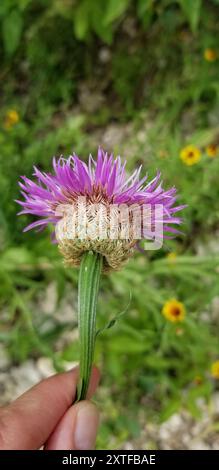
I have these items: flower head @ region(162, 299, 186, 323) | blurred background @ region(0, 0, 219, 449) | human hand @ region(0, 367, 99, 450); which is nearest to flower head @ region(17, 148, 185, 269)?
human hand @ region(0, 367, 99, 450)

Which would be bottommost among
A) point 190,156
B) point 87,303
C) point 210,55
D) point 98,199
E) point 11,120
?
point 87,303

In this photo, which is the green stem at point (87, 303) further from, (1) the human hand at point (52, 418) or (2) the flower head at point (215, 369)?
(2) the flower head at point (215, 369)

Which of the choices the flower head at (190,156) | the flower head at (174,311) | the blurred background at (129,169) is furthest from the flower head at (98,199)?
the flower head at (190,156)

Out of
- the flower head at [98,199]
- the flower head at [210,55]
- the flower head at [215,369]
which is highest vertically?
the flower head at [210,55]

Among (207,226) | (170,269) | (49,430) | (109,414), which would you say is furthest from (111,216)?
(207,226)

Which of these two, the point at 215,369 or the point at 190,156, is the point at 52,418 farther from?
the point at 190,156

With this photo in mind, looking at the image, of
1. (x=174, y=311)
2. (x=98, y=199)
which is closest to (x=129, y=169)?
(x=174, y=311)
